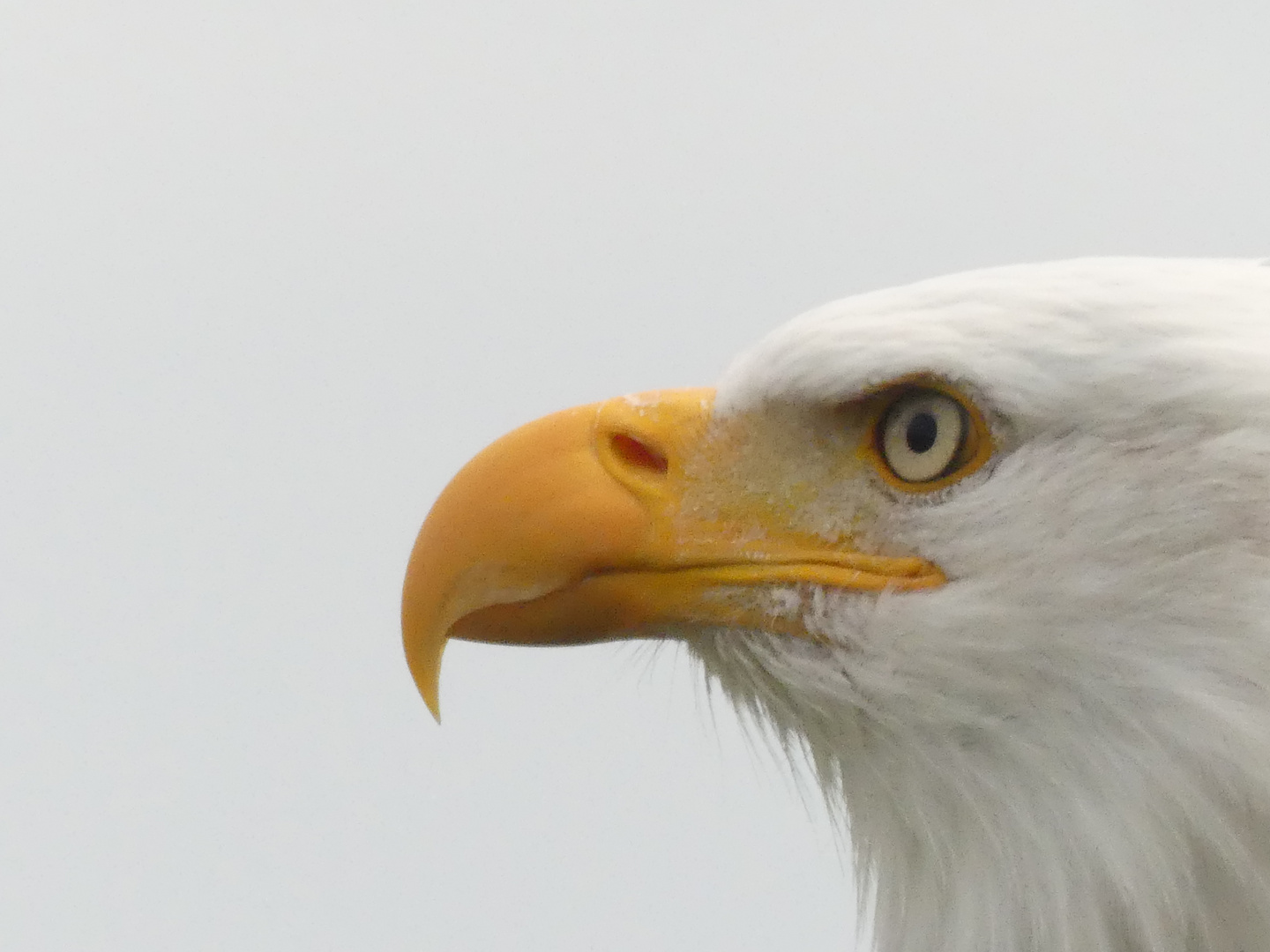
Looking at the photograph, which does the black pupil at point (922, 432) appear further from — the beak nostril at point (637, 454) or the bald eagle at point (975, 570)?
Answer: the beak nostril at point (637, 454)

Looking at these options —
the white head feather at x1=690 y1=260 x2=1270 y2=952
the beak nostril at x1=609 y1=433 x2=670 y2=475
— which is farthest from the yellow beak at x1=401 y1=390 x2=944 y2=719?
the white head feather at x1=690 y1=260 x2=1270 y2=952

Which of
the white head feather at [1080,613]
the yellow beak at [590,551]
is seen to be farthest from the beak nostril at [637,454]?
the white head feather at [1080,613]

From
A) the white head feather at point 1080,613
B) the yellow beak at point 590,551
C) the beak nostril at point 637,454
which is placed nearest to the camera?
the white head feather at point 1080,613

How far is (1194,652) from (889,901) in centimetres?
92

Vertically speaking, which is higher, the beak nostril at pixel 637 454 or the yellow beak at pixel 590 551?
the beak nostril at pixel 637 454

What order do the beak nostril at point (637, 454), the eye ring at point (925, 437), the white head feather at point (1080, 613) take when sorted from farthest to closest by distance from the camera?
the beak nostril at point (637, 454) → the eye ring at point (925, 437) → the white head feather at point (1080, 613)

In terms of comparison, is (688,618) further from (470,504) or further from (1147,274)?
(1147,274)

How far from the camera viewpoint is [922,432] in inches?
116

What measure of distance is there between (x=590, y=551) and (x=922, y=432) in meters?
0.66

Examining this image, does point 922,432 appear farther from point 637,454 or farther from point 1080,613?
A: point 637,454

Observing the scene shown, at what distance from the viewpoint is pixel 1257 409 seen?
2.71 metres

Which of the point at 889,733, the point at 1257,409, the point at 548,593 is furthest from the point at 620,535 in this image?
the point at 1257,409

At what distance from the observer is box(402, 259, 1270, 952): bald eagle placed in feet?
8.89

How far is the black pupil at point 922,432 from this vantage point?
9.61 ft
